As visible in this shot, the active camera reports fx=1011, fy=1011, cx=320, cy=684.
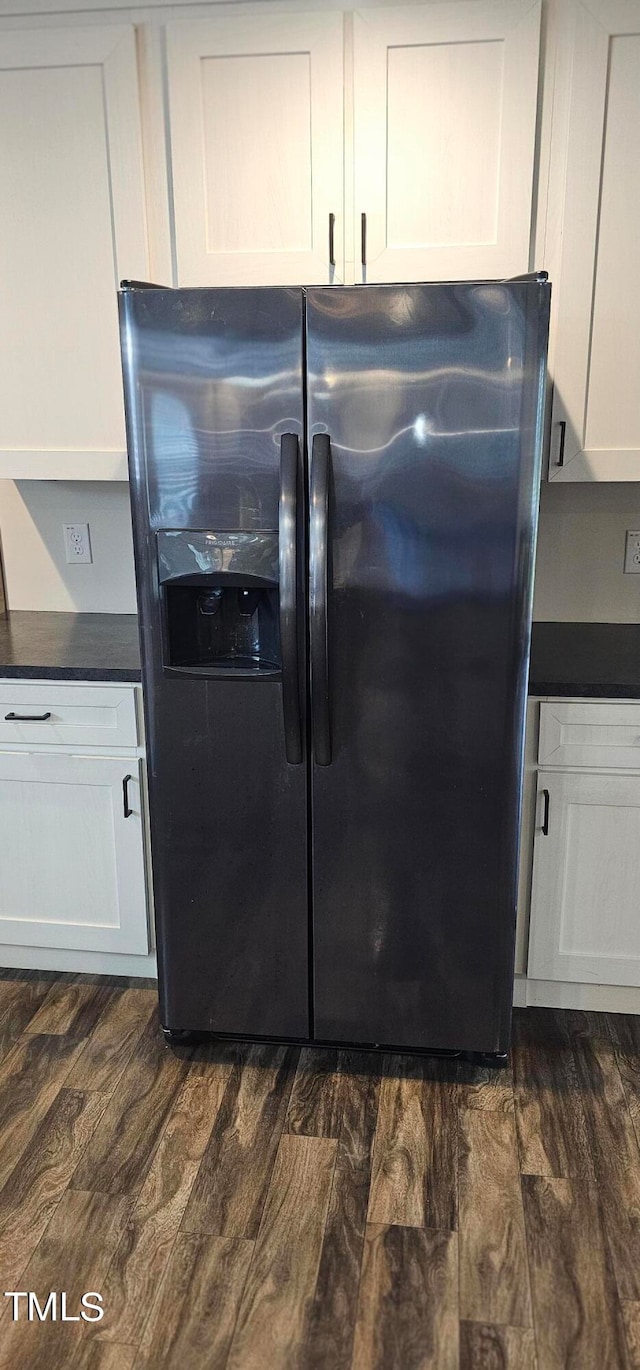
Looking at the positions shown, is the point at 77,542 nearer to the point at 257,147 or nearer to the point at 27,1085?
the point at 257,147

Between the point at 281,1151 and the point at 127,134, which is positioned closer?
the point at 281,1151

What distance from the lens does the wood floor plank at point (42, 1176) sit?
184 centimetres

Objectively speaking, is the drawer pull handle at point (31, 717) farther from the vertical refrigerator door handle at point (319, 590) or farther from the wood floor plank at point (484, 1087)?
the wood floor plank at point (484, 1087)

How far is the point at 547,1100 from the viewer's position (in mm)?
2232

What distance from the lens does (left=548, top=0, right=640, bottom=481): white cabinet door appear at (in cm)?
215

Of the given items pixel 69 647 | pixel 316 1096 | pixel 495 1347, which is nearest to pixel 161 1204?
pixel 316 1096

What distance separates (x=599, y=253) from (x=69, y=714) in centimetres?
161

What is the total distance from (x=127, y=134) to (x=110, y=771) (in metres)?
1.47

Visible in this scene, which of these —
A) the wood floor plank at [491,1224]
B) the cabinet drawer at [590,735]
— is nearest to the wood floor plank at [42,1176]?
the wood floor plank at [491,1224]

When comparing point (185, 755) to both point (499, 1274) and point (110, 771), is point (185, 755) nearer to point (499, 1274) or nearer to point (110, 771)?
point (110, 771)

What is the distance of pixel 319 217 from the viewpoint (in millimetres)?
2283

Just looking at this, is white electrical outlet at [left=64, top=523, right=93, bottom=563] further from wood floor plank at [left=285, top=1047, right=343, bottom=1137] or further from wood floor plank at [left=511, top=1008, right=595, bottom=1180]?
wood floor plank at [left=511, top=1008, right=595, bottom=1180]

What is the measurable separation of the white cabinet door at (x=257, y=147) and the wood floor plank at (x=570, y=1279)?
201 centimetres

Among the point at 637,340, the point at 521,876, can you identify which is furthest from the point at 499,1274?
the point at 637,340
